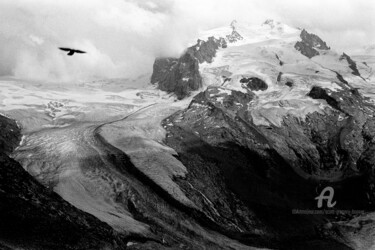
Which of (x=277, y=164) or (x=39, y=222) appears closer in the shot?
(x=39, y=222)

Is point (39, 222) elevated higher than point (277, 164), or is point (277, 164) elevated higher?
point (277, 164)

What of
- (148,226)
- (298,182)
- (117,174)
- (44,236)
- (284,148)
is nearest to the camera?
(44,236)

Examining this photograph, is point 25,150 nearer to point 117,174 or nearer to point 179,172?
point 117,174

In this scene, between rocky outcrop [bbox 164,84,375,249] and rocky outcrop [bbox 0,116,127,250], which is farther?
rocky outcrop [bbox 164,84,375,249]

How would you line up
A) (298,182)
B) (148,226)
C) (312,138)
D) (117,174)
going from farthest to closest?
(312,138) → (298,182) → (117,174) → (148,226)

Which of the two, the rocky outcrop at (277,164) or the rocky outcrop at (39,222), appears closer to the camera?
the rocky outcrop at (39,222)

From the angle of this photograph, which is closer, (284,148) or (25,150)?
(25,150)

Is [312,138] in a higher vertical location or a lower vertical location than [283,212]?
higher

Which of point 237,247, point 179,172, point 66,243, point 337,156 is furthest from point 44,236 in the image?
point 337,156
